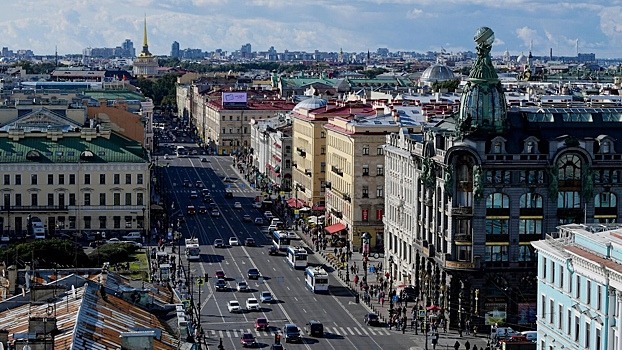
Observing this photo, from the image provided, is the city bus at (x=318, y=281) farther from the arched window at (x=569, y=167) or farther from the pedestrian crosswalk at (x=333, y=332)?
the arched window at (x=569, y=167)

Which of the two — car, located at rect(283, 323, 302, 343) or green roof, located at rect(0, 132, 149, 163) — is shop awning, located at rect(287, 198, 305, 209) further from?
car, located at rect(283, 323, 302, 343)

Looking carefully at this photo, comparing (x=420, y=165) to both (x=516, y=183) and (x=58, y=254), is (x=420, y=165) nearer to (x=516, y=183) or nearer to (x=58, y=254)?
(x=516, y=183)

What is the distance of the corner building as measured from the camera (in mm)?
90875

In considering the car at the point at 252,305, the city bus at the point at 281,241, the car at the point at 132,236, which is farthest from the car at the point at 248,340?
the car at the point at 132,236

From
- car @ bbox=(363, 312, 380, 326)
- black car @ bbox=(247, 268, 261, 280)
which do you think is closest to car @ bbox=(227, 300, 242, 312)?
car @ bbox=(363, 312, 380, 326)

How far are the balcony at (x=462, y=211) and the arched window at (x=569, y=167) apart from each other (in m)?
6.29

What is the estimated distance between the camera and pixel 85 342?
159 feet

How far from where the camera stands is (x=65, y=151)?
441ft

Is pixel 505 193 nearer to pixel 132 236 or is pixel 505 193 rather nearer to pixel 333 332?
pixel 333 332

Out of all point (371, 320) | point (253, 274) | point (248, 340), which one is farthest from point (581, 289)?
point (253, 274)

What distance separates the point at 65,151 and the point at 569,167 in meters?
58.9

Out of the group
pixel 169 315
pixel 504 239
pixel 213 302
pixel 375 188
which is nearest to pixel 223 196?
pixel 375 188

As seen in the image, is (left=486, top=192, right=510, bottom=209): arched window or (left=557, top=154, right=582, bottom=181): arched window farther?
(left=557, top=154, right=582, bottom=181): arched window

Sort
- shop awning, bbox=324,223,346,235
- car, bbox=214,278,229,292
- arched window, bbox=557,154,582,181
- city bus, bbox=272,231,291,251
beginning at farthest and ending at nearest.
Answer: shop awning, bbox=324,223,346,235, city bus, bbox=272,231,291,251, car, bbox=214,278,229,292, arched window, bbox=557,154,582,181
